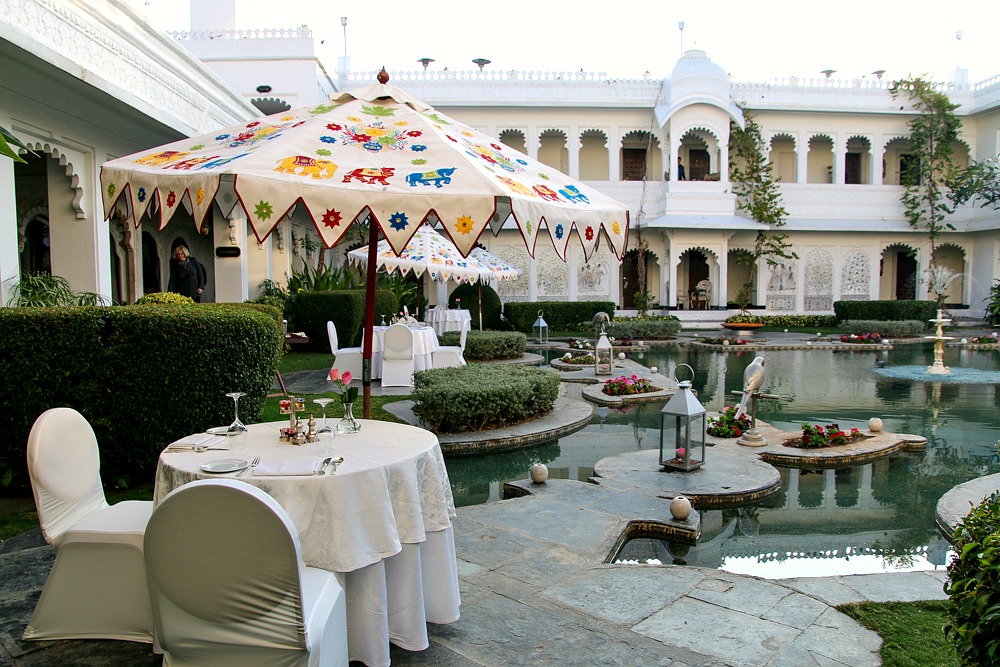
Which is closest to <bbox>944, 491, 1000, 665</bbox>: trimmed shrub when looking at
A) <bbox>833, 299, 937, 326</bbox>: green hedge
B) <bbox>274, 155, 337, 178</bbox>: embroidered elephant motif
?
<bbox>274, 155, 337, 178</bbox>: embroidered elephant motif

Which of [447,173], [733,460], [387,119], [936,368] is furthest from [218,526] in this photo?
[936,368]

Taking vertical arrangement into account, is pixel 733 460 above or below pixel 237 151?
below

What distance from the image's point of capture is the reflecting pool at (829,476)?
14.9ft

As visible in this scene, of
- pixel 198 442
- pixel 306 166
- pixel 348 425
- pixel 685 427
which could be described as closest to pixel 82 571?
pixel 198 442

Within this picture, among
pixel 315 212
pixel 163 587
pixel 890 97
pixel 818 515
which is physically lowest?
pixel 818 515

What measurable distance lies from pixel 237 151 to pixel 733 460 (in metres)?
5.13

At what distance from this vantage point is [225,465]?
9.26 feet

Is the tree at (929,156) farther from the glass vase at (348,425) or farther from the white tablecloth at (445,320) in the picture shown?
the glass vase at (348,425)

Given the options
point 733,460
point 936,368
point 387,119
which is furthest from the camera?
point 936,368

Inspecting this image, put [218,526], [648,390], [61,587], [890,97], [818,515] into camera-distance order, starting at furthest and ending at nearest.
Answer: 1. [890,97]
2. [648,390]
3. [818,515]
4. [61,587]
5. [218,526]

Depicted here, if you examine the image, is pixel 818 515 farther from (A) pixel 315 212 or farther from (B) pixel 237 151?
(B) pixel 237 151

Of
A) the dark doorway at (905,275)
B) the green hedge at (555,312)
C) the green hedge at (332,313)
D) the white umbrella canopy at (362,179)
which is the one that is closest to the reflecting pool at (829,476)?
the white umbrella canopy at (362,179)

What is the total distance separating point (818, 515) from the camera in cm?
531

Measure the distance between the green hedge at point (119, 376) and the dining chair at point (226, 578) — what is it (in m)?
3.41
